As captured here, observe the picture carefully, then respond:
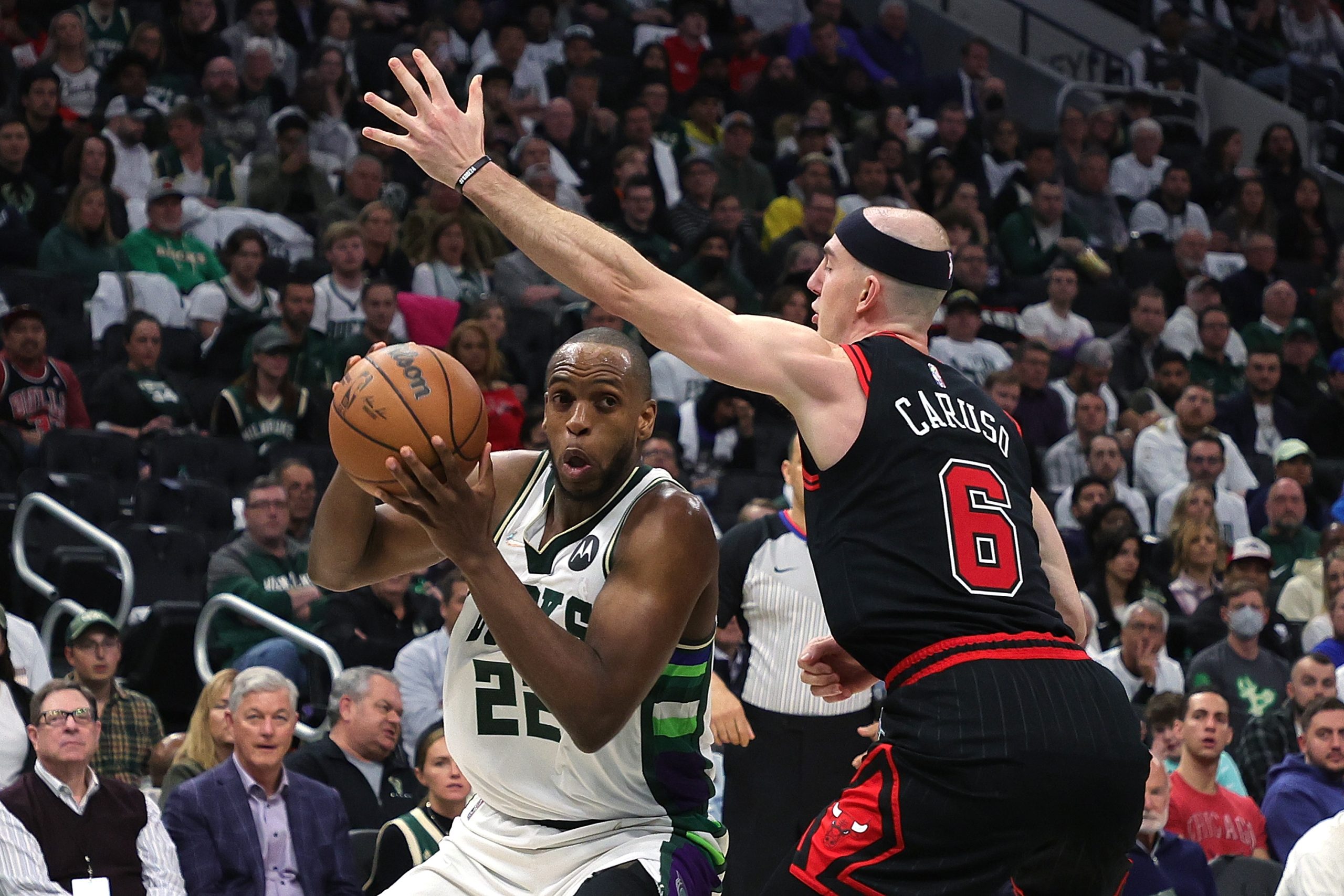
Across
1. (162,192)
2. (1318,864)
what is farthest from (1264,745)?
(162,192)

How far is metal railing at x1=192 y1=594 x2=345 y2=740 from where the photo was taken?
9.11m

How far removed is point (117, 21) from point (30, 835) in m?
9.43

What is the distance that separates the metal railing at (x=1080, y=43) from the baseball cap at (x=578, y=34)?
19.6ft

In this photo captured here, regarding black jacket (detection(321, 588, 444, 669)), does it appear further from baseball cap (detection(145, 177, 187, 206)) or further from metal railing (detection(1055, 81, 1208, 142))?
metal railing (detection(1055, 81, 1208, 142))

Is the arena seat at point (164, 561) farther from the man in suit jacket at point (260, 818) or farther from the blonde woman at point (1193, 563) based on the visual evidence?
the blonde woman at point (1193, 563)

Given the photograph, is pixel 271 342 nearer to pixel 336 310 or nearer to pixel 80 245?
pixel 336 310

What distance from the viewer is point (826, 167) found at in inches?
611

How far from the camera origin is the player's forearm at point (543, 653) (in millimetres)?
3715

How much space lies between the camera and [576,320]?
1309cm

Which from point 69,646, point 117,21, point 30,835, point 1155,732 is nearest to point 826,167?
point 117,21

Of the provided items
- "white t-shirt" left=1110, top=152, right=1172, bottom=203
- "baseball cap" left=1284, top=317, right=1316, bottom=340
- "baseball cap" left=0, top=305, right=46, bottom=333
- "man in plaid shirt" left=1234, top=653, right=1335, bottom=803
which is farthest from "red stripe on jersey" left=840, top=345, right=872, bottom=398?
"white t-shirt" left=1110, top=152, right=1172, bottom=203

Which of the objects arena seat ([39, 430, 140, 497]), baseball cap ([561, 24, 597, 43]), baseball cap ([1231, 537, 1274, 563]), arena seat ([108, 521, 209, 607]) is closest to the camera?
arena seat ([108, 521, 209, 607])

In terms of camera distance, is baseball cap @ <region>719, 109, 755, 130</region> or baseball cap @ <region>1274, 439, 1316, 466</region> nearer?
baseball cap @ <region>1274, 439, 1316, 466</region>

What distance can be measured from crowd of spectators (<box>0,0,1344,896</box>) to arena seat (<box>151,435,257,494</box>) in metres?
0.19
